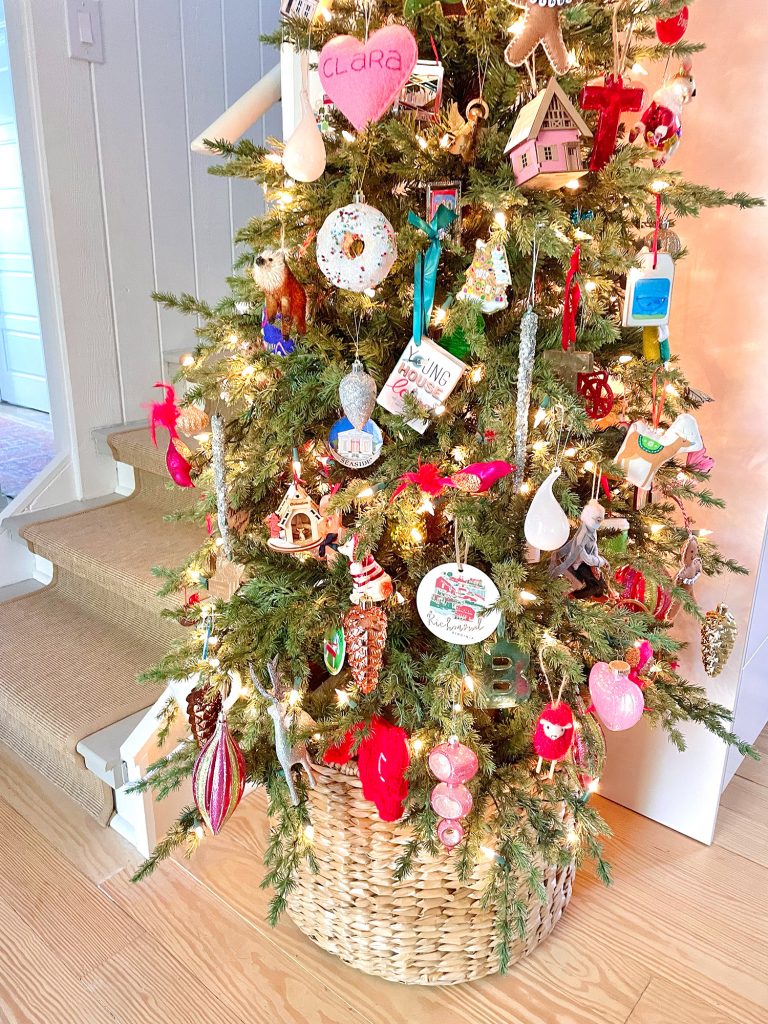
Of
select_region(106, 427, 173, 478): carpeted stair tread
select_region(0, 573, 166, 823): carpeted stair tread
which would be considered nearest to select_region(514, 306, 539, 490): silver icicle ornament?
select_region(0, 573, 166, 823): carpeted stair tread

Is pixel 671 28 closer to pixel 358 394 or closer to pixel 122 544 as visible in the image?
pixel 358 394

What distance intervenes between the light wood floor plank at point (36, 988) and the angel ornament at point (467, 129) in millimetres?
1273

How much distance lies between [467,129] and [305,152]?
18 centimetres

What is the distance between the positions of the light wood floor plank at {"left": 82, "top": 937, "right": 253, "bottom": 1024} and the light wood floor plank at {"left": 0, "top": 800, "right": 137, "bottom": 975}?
0.10ft

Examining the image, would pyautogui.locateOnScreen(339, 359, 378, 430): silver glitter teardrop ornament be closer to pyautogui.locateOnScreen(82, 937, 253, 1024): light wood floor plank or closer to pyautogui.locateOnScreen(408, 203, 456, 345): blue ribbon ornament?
pyautogui.locateOnScreen(408, 203, 456, 345): blue ribbon ornament

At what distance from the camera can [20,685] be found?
153cm

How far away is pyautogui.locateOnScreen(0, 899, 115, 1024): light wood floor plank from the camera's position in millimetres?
1098

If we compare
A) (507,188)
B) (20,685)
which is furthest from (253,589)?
(20,685)

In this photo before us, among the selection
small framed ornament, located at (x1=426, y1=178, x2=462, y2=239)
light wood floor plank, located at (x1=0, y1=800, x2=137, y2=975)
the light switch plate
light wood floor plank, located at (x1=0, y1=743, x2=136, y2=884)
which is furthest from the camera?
the light switch plate

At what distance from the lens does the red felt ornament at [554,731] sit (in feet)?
3.03

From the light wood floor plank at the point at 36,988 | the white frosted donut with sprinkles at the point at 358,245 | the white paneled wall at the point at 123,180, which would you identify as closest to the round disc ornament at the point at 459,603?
the white frosted donut with sprinkles at the point at 358,245

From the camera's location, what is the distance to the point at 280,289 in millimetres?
912

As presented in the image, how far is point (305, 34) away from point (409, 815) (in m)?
0.99

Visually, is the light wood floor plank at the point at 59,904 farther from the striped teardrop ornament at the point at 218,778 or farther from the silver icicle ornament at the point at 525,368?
the silver icicle ornament at the point at 525,368
